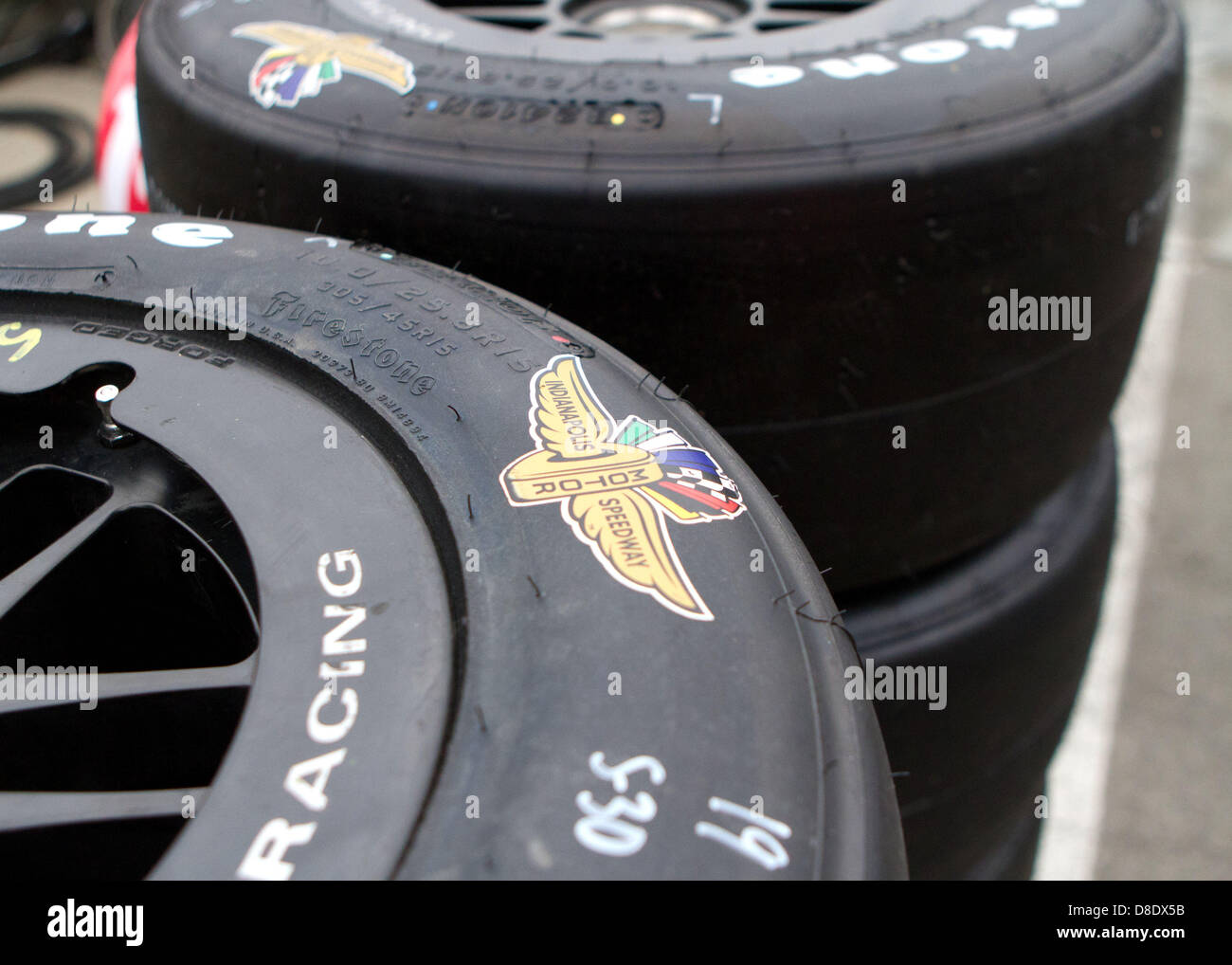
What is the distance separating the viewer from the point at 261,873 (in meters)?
0.51

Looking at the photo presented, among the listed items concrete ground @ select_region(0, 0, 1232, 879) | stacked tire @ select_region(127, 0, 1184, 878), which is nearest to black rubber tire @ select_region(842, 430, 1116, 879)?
stacked tire @ select_region(127, 0, 1184, 878)

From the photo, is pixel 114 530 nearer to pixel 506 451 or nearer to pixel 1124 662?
pixel 506 451

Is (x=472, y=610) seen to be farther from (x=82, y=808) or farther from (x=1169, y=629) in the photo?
(x=1169, y=629)

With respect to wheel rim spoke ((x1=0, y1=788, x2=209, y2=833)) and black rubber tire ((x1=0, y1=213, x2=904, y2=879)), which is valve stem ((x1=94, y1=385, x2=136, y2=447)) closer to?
black rubber tire ((x1=0, y1=213, x2=904, y2=879))

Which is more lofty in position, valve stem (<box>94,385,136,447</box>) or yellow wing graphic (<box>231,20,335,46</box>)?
yellow wing graphic (<box>231,20,335,46</box>)

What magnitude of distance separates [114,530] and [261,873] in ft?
1.18

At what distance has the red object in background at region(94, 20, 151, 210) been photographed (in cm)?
175

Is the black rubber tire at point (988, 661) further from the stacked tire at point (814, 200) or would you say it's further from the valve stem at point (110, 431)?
the valve stem at point (110, 431)

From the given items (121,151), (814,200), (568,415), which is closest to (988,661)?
(814,200)

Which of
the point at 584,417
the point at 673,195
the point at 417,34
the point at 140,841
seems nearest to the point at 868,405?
the point at 673,195

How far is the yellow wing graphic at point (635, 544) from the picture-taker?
2.09ft

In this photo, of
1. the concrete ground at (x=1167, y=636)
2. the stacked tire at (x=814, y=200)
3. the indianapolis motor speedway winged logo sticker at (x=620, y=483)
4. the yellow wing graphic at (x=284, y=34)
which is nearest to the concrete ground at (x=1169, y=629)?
the concrete ground at (x=1167, y=636)

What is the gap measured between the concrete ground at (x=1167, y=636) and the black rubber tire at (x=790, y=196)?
31.0 inches

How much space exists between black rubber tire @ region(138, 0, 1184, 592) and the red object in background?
52 centimetres
